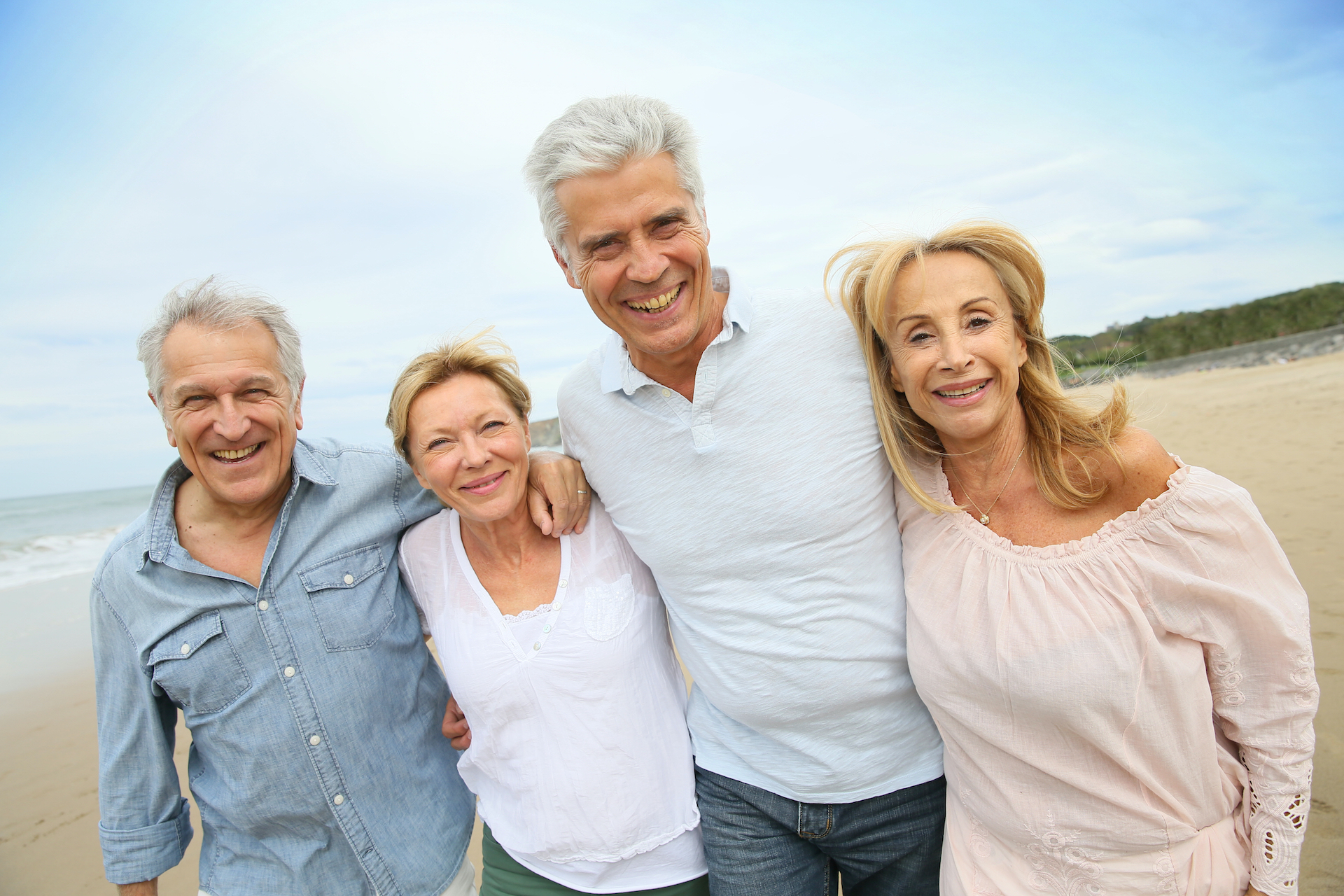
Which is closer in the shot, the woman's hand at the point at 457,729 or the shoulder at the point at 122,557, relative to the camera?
the shoulder at the point at 122,557

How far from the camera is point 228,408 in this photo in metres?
2.06

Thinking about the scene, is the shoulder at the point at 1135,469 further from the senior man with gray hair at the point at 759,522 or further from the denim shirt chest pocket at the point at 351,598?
the denim shirt chest pocket at the point at 351,598

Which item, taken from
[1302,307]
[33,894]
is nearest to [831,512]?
[33,894]

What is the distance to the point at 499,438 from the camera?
221cm

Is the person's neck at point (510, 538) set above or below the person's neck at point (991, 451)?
below

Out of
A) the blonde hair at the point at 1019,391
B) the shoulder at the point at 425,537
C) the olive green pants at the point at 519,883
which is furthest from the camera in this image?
the shoulder at the point at 425,537

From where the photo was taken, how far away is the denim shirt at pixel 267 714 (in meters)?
2.08

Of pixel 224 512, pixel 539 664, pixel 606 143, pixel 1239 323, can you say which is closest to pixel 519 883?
pixel 539 664

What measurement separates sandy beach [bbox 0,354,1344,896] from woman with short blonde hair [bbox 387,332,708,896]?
159cm

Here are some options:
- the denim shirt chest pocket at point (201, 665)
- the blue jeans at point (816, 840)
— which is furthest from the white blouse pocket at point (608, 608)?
the denim shirt chest pocket at point (201, 665)

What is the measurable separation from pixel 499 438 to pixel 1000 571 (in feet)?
4.83

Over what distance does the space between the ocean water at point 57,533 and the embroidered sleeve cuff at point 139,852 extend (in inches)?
362

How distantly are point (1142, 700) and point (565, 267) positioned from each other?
6.30 ft

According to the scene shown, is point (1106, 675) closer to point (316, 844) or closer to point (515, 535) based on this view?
point (515, 535)
